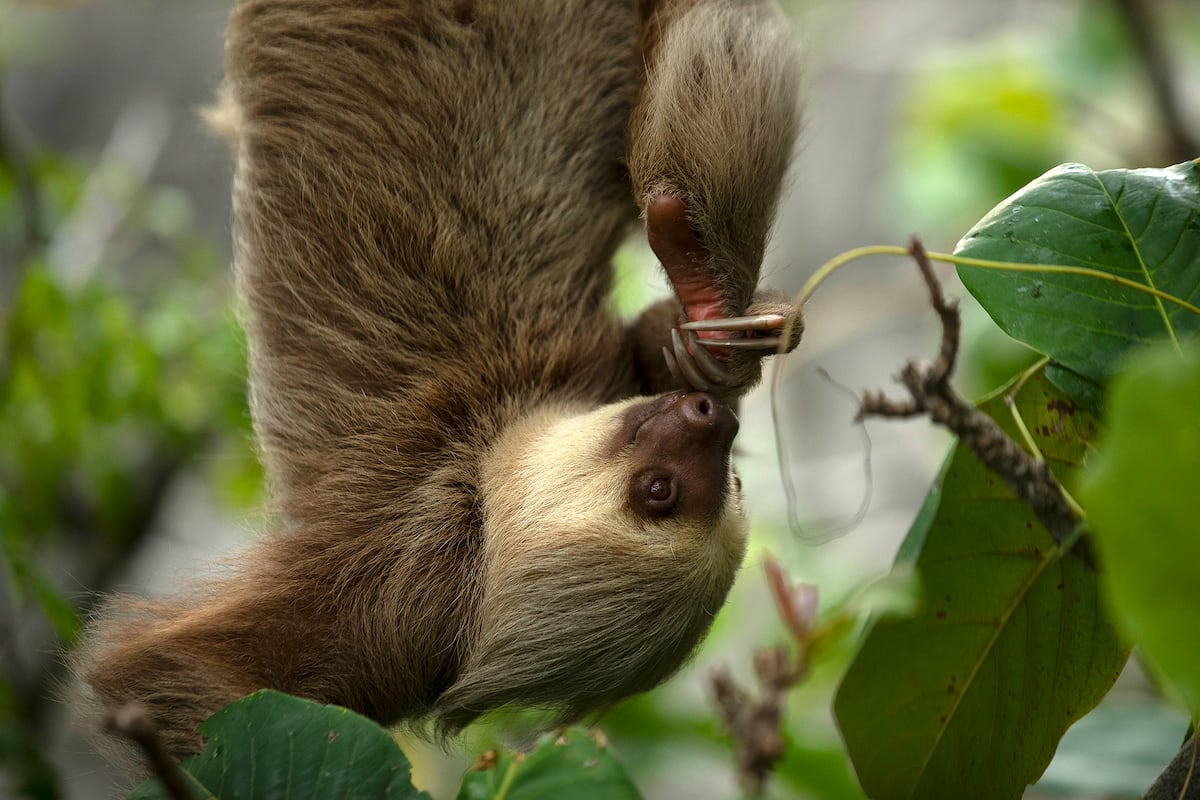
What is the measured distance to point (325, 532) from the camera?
2.32 m

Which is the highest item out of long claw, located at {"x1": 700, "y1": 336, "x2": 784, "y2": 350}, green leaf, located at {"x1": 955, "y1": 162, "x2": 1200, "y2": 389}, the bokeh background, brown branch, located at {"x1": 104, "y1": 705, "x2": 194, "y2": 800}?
green leaf, located at {"x1": 955, "y1": 162, "x2": 1200, "y2": 389}

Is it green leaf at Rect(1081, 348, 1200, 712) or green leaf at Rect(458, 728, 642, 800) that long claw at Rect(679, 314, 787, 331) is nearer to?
green leaf at Rect(458, 728, 642, 800)

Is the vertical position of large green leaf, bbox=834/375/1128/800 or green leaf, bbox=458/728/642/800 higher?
green leaf, bbox=458/728/642/800

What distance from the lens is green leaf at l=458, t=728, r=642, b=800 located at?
55.2 inches

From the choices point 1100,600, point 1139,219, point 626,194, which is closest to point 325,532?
point 626,194

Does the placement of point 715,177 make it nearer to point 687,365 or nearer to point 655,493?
point 687,365

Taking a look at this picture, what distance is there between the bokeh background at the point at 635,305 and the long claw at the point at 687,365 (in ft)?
0.94

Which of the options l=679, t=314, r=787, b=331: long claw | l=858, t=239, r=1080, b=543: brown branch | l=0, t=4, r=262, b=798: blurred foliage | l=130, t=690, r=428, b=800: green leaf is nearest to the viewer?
l=858, t=239, r=1080, b=543: brown branch

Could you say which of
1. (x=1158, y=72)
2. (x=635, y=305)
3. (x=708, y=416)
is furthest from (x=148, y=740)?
(x=1158, y=72)

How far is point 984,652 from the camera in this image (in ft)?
5.79

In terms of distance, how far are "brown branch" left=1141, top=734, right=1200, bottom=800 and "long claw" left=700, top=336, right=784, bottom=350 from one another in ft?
3.36

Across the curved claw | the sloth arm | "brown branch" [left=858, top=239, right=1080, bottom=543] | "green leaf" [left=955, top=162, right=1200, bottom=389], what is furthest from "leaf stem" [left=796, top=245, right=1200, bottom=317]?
the curved claw

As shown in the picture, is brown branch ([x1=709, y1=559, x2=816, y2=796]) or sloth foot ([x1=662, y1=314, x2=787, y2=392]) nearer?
brown branch ([x1=709, y1=559, x2=816, y2=796])

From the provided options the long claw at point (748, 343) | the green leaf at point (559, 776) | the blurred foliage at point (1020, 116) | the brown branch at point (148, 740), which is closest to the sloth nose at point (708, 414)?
the long claw at point (748, 343)
